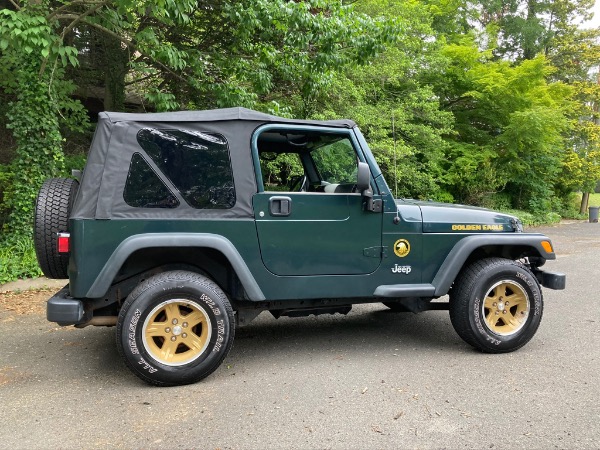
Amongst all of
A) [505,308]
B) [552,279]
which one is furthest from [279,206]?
[552,279]

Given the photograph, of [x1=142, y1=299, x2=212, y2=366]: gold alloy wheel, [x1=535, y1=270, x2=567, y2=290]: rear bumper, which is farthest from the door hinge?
[x1=535, y1=270, x2=567, y2=290]: rear bumper

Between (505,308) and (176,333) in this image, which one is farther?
(505,308)

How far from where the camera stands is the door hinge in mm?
3930

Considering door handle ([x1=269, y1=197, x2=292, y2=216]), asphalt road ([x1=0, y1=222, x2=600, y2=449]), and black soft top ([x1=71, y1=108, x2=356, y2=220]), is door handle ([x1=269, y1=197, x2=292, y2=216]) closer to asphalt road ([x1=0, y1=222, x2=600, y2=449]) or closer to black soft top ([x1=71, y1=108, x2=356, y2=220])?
black soft top ([x1=71, y1=108, x2=356, y2=220])

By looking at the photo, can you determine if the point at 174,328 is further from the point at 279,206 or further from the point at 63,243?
the point at 279,206

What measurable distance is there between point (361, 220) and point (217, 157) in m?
1.30

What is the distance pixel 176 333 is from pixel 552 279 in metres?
3.48

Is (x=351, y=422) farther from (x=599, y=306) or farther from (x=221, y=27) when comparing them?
(x=221, y=27)

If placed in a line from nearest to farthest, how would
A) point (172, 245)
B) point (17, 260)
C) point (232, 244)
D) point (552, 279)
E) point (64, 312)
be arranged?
point (64, 312), point (172, 245), point (232, 244), point (552, 279), point (17, 260)

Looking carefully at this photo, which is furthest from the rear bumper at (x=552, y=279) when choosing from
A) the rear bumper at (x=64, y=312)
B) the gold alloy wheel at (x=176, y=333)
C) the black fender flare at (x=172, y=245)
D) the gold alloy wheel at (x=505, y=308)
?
the rear bumper at (x=64, y=312)

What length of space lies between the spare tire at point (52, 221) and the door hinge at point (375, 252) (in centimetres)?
242

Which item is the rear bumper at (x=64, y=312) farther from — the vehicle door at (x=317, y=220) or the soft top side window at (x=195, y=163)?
the vehicle door at (x=317, y=220)

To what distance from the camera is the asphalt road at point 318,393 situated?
2766 millimetres

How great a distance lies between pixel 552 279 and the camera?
4.41 m
